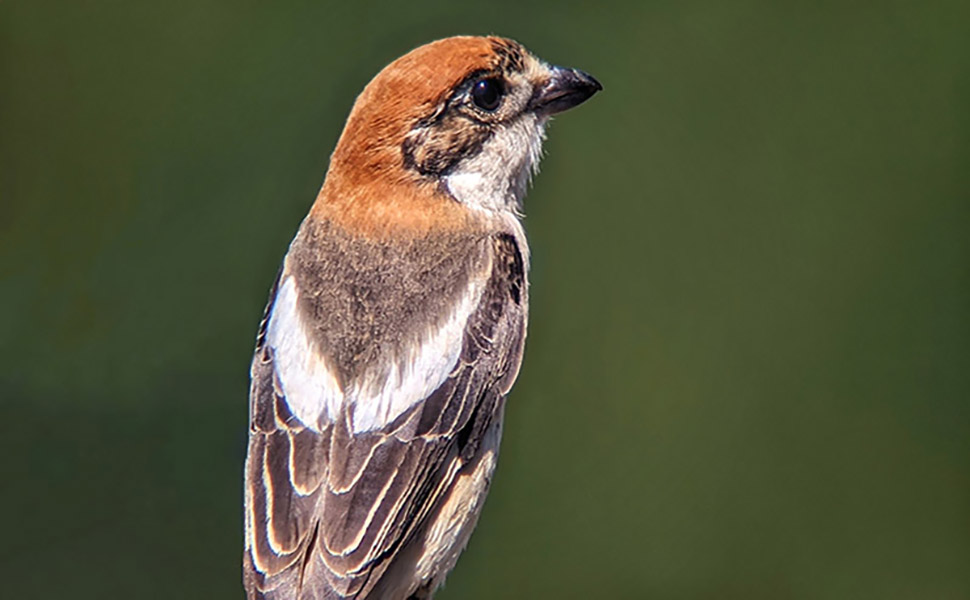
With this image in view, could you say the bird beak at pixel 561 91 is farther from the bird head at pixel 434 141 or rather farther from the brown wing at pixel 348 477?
the brown wing at pixel 348 477

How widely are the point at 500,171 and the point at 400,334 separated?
0.64 metres

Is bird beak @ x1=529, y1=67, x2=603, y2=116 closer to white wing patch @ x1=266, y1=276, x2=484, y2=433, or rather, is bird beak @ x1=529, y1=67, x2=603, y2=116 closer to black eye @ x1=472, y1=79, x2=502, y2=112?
black eye @ x1=472, y1=79, x2=502, y2=112

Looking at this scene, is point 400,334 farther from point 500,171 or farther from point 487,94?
point 487,94

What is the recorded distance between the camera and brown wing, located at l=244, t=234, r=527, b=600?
111 inches

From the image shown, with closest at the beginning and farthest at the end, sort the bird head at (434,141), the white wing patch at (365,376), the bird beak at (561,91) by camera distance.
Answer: the white wing patch at (365,376) → the bird head at (434,141) → the bird beak at (561,91)

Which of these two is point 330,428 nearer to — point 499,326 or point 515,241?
point 499,326

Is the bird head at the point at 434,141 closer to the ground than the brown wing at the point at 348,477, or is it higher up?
higher up

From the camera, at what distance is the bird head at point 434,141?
131 inches

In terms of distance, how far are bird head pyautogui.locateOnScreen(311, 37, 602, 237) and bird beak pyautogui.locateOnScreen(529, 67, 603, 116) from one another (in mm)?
53

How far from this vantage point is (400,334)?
3.05 meters

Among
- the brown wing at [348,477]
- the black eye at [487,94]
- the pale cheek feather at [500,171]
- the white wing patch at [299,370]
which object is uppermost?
the black eye at [487,94]

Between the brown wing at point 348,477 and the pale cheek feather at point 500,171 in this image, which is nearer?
the brown wing at point 348,477

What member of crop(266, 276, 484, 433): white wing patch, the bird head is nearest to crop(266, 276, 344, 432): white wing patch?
crop(266, 276, 484, 433): white wing patch

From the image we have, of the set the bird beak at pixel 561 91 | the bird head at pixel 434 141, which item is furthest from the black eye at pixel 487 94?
the bird beak at pixel 561 91
